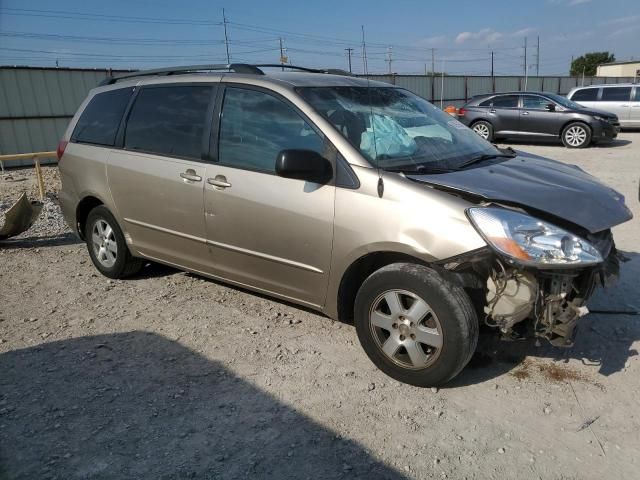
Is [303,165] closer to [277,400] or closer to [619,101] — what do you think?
[277,400]

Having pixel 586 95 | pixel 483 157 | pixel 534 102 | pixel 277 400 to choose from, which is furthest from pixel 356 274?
pixel 586 95

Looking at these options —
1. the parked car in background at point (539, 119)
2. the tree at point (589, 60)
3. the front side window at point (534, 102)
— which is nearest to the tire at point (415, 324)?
the parked car in background at point (539, 119)

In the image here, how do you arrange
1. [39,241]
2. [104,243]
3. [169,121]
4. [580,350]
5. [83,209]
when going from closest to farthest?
[580,350]
[169,121]
[104,243]
[83,209]
[39,241]

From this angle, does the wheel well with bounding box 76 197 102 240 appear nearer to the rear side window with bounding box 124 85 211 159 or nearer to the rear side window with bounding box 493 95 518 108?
the rear side window with bounding box 124 85 211 159

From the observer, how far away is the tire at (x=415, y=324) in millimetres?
2859

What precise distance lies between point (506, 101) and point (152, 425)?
15022 mm

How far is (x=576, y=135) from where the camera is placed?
47.5ft

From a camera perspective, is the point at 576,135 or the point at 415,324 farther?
the point at 576,135

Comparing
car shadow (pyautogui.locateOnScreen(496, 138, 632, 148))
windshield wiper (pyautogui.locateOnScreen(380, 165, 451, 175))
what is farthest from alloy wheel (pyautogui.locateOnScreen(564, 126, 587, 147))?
windshield wiper (pyautogui.locateOnScreen(380, 165, 451, 175))

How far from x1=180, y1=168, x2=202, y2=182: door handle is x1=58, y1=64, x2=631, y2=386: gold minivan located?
0.04 feet

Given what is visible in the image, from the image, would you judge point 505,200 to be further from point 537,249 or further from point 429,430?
point 429,430

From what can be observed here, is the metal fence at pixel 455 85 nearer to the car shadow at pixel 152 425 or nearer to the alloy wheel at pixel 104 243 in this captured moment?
the alloy wheel at pixel 104 243

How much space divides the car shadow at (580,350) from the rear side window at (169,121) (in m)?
2.45

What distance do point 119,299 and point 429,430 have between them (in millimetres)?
2995
